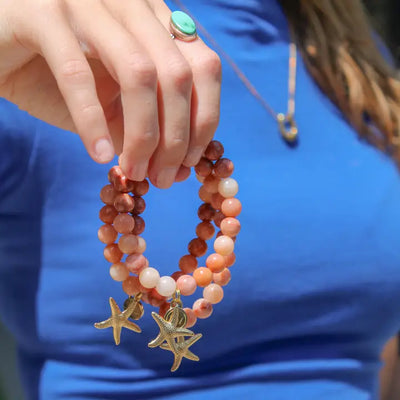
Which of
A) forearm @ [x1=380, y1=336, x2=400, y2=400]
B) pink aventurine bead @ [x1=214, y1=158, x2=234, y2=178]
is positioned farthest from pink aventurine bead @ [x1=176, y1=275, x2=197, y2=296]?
forearm @ [x1=380, y1=336, x2=400, y2=400]

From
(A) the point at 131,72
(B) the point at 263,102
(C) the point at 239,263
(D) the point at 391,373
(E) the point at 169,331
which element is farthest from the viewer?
(D) the point at 391,373

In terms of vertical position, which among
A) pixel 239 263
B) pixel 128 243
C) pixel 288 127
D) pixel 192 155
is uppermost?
pixel 192 155

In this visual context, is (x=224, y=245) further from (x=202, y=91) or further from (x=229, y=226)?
(x=202, y=91)

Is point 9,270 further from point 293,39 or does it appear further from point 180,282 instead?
point 293,39

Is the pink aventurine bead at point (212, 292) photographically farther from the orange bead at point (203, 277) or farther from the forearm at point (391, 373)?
the forearm at point (391, 373)

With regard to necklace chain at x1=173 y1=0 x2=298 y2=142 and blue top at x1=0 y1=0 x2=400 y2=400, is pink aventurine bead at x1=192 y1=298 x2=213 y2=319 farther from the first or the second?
necklace chain at x1=173 y1=0 x2=298 y2=142

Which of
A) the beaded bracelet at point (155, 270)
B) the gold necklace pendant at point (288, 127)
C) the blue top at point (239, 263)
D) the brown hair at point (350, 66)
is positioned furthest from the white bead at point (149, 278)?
the brown hair at point (350, 66)

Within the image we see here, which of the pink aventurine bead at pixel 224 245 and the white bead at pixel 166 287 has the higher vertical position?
the pink aventurine bead at pixel 224 245

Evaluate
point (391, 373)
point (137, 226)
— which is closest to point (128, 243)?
point (137, 226)
